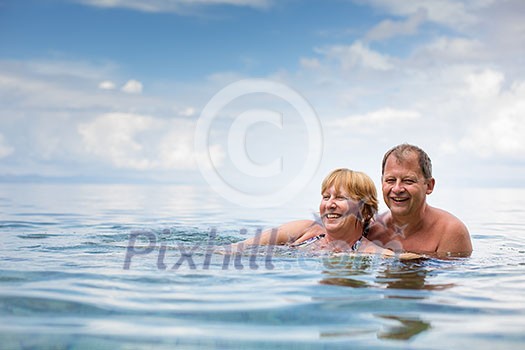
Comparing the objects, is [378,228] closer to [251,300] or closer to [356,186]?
[356,186]

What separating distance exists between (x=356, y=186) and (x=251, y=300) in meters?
2.59

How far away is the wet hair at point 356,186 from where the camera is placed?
694 cm

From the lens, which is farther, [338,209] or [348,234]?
[348,234]

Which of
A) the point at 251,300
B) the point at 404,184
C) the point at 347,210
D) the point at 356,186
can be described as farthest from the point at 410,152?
the point at 251,300

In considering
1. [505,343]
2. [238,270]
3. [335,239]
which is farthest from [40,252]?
[505,343]

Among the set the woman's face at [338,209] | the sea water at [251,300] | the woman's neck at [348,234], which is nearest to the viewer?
the sea water at [251,300]

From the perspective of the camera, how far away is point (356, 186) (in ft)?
22.8

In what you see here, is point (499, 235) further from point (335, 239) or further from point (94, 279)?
point (94, 279)

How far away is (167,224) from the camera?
1409cm

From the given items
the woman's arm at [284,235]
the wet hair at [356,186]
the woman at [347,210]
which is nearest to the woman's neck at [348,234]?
the woman at [347,210]

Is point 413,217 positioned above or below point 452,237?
above

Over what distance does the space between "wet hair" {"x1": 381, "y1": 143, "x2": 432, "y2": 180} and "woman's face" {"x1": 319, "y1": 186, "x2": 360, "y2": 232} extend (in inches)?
27.4

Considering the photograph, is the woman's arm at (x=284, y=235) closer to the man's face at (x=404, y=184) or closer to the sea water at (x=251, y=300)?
the sea water at (x=251, y=300)

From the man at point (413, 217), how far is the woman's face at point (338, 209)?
58 centimetres
